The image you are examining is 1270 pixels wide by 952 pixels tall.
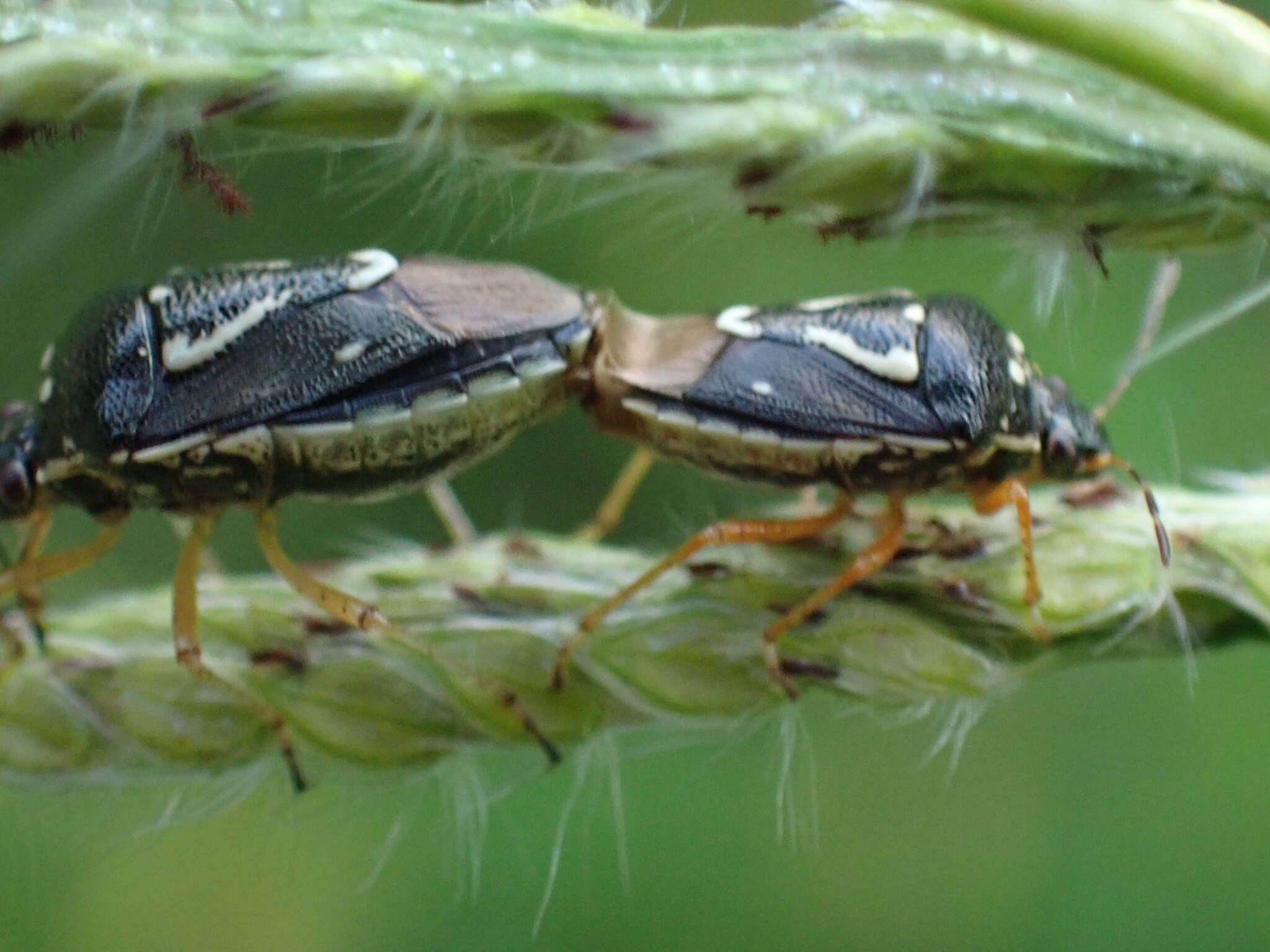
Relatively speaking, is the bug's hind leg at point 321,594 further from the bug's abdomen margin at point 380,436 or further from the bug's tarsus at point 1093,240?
the bug's tarsus at point 1093,240

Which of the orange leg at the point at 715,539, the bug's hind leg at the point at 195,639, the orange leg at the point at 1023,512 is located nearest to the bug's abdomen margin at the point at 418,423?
the bug's hind leg at the point at 195,639

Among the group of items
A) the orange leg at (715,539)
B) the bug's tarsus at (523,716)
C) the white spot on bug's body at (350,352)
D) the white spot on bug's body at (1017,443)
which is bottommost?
the bug's tarsus at (523,716)

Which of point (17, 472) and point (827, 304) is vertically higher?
point (827, 304)

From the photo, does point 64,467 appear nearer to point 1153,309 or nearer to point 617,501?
point 617,501

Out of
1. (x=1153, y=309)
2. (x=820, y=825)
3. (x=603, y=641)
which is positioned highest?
(x=1153, y=309)

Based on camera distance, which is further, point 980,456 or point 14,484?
point 14,484

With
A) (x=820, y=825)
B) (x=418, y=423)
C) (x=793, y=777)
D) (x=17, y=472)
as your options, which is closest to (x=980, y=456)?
(x=793, y=777)

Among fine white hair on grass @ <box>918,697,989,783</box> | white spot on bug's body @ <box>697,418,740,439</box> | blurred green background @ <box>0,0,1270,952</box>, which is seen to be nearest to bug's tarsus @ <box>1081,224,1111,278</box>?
fine white hair on grass @ <box>918,697,989,783</box>
